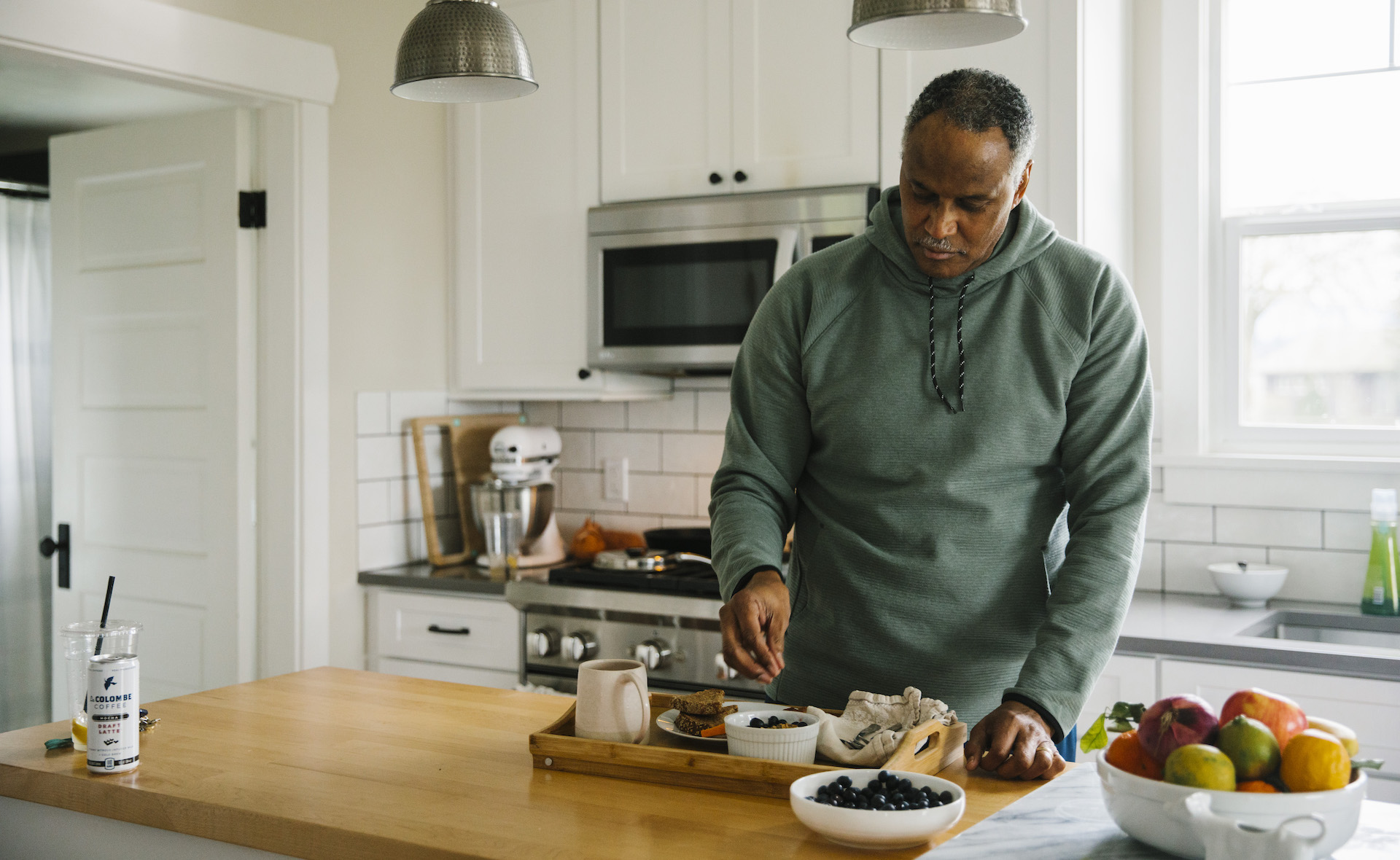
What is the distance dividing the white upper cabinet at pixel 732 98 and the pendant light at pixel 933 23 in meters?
1.22

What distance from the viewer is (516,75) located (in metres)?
1.87

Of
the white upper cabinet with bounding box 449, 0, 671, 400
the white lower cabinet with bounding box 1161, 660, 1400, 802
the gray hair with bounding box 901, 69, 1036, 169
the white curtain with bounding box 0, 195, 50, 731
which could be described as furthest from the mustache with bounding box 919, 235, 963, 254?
the white curtain with bounding box 0, 195, 50, 731

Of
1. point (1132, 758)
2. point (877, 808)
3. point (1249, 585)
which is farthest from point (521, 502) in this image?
point (1132, 758)

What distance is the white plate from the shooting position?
1.46 meters

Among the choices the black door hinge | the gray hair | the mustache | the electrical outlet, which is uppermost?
the black door hinge

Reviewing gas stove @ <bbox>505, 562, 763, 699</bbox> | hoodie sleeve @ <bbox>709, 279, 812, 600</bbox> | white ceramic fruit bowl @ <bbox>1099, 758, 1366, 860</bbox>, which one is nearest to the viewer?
white ceramic fruit bowl @ <bbox>1099, 758, 1366, 860</bbox>

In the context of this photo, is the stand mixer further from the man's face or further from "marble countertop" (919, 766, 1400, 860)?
"marble countertop" (919, 766, 1400, 860)

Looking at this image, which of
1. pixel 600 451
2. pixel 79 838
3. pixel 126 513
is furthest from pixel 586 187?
pixel 79 838

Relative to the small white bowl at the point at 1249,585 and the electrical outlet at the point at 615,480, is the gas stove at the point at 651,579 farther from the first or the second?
the small white bowl at the point at 1249,585

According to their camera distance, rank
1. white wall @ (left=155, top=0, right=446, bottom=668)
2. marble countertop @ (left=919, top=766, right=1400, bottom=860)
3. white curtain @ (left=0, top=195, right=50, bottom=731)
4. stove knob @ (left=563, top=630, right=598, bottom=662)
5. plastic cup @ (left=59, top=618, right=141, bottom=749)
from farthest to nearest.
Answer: white curtain @ (left=0, top=195, right=50, bottom=731), white wall @ (left=155, top=0, right=446, bottom=668), stove knob @ (left=563, top=630, right=598, bottom=662), plastic cup @ (left=59, top=618, right=141, bottom=749), marble countertop @ (left=919, top=766, right=1400, bottom=860)

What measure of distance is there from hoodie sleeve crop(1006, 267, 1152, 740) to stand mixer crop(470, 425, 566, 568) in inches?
74.7

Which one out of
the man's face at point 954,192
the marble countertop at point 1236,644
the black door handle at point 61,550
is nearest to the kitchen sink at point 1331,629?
the marble countertop at point 1236,644

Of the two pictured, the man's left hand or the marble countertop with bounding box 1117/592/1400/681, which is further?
the marble countertop with bounding box 1117/592/1400/681

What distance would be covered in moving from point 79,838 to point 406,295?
2.10m
